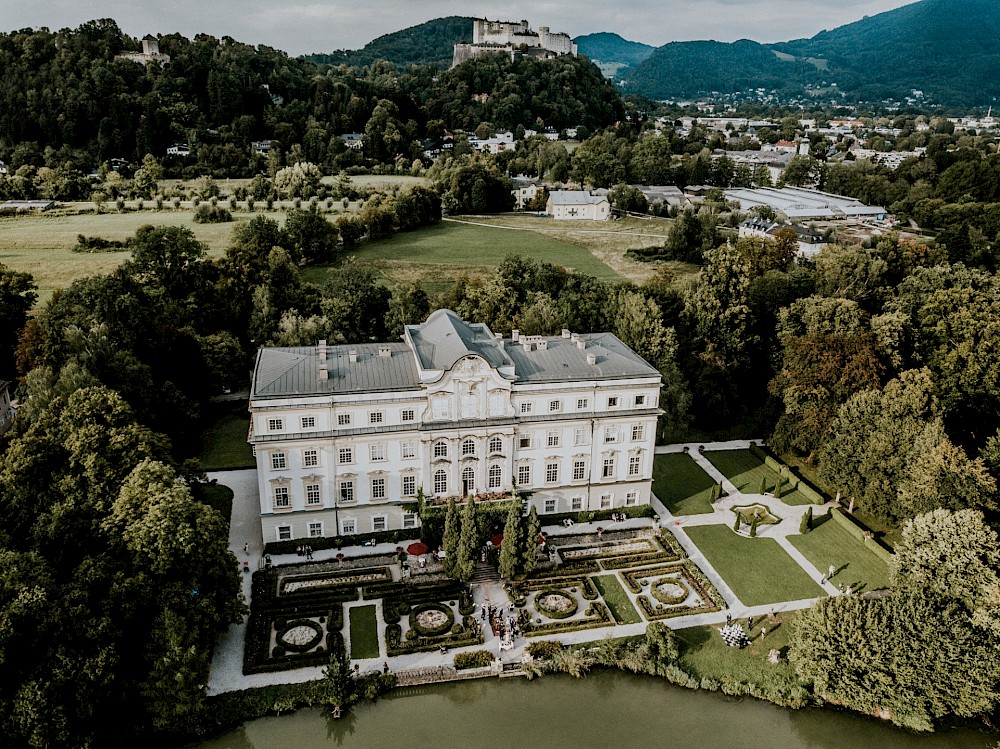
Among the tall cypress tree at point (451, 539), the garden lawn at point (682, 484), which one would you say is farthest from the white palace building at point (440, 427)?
the tall cypress tree at point (451, 539)

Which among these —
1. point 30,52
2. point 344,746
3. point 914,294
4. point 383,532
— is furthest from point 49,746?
point 30,52

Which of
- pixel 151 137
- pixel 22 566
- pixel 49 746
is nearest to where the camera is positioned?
pixel 49 746

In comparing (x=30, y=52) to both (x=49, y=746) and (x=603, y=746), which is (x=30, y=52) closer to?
(x=49, y=746)

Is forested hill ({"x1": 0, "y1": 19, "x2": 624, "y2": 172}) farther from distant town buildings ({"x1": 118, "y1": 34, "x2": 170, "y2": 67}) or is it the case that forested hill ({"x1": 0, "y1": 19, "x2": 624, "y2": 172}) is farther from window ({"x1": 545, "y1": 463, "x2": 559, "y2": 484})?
window ({"x1": 545, "y1": 463, "x2": 559, "y2": 484})

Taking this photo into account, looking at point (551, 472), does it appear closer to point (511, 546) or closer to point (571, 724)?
point (511, 546)

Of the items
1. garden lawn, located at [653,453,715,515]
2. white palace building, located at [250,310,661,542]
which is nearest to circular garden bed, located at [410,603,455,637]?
white palace building, located at [250,310,661,542]

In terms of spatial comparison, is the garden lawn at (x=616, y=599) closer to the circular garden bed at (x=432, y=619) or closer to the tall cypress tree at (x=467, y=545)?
the tall cypress tree at (x=467, y=545)
